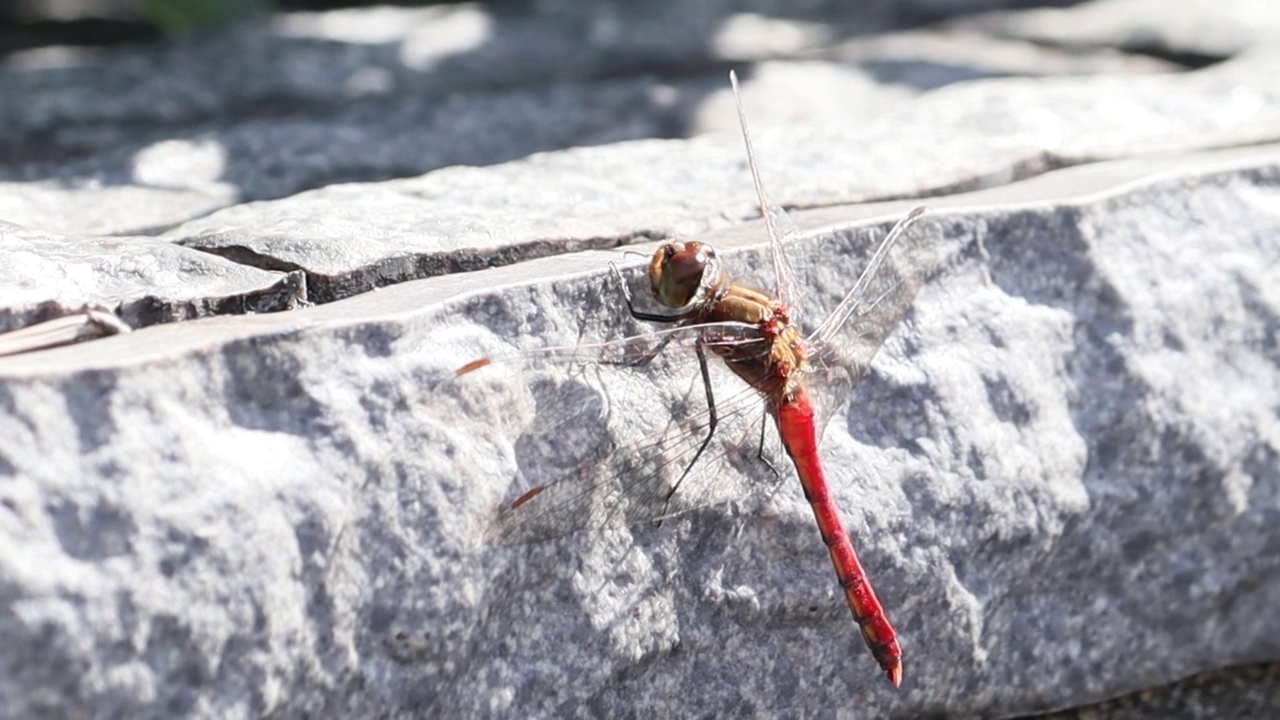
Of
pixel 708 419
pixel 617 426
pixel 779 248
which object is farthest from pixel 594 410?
pixel 779 248

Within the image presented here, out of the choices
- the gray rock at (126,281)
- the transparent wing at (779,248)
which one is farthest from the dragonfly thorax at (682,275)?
the gray rock at (126,281)

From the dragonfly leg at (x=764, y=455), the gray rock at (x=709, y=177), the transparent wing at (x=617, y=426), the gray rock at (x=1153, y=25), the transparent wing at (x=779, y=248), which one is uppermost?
the gray rock at (x=1153, y=25)

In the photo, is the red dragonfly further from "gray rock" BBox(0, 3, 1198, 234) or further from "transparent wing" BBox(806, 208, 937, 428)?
"gray rock" BBox(0, 3, 1198, 234)

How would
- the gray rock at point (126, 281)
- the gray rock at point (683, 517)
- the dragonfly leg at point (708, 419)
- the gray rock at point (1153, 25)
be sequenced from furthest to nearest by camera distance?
the gray rock at point (1153, 25)
the dragonfly leg at point (708, 419)
the gray rock at point (126, 281)
the gray rock at point (683, 517)

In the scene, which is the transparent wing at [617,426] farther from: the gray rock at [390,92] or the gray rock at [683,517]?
the gray rock at [390,92]

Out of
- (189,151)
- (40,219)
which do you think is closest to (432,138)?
(189,151)

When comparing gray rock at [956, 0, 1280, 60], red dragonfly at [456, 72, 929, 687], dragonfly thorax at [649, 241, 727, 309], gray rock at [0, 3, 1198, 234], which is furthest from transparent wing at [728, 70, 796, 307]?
gray rock at [956, 0, 1280, 60]

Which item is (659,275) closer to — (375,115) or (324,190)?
(324,190)

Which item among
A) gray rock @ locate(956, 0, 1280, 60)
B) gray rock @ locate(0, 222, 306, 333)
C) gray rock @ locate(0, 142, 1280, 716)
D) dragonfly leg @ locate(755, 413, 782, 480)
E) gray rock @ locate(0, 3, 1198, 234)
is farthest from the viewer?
gray rock @ locate(956, 0, 1280, 60)
